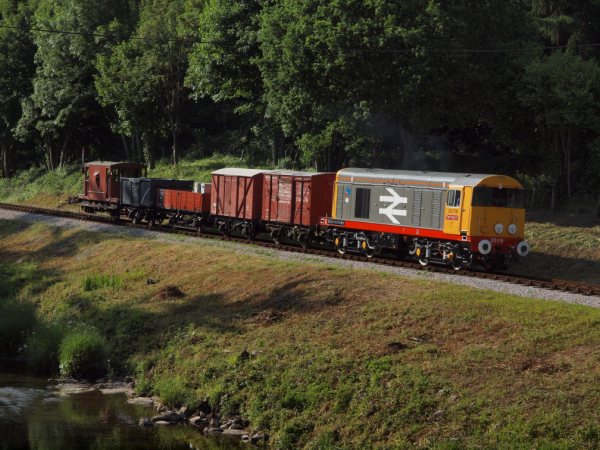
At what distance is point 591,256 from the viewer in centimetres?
3353

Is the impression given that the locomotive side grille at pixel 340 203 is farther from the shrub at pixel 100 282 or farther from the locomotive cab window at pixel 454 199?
the shrub at pixel 100 282

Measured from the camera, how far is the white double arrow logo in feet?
Result: 105

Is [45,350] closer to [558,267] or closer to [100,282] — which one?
[100,282]

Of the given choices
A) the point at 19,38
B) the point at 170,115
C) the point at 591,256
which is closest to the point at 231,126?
the point at 170,115

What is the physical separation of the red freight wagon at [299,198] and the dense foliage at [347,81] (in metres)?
5.33

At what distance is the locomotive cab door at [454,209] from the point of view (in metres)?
29.7

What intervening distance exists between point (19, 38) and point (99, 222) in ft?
116

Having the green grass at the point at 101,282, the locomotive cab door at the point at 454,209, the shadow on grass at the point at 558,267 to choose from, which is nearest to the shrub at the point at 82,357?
the green grass at the point at 101,282

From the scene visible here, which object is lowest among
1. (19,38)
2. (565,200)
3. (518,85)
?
(565,200)

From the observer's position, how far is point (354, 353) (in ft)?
72.6

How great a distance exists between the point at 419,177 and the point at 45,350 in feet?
47.5

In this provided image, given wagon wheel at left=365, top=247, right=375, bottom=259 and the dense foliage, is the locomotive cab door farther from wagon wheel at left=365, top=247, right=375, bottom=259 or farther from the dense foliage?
the dense foliage

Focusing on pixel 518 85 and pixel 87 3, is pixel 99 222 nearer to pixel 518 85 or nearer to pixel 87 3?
pixel 518 85

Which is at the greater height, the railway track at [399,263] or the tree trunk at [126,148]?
the tree trunk at [126,148]
